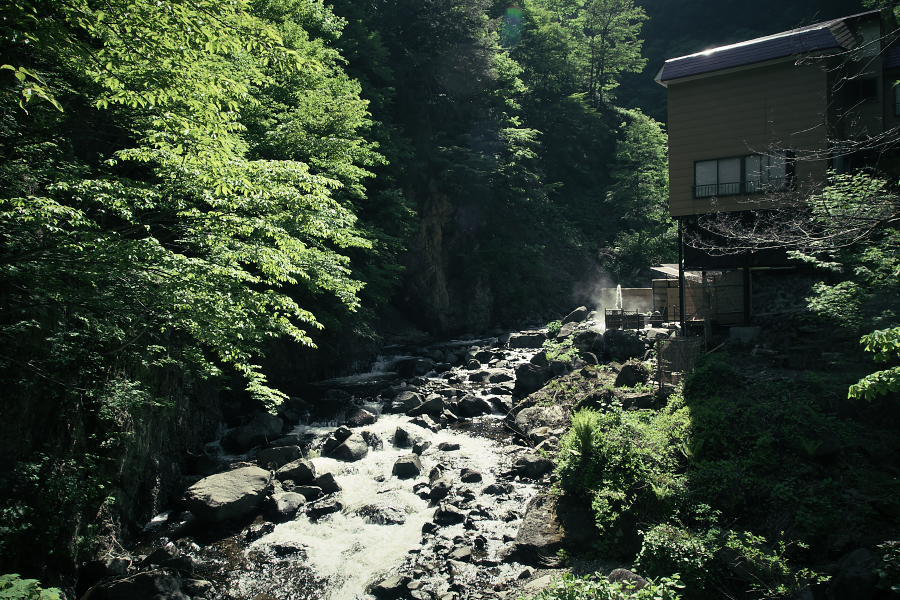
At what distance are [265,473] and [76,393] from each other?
16.8ft

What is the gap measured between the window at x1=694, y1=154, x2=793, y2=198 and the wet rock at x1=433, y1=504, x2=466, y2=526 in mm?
13019

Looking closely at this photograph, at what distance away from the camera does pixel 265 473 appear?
1203 cm

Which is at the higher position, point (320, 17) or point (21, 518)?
point (320, 17)

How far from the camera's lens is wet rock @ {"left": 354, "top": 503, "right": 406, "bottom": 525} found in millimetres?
10938

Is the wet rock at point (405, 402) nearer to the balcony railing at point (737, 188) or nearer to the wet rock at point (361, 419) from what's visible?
the wet rock at point (361, 419)

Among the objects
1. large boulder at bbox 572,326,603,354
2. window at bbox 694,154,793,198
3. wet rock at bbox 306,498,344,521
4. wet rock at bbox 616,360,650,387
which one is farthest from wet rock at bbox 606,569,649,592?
window at bbox 694,154,793,198

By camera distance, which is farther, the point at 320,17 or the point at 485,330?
the point at 485,330

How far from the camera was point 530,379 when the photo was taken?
18656 mm

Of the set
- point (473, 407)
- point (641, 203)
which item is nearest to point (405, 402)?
point (473, 407)

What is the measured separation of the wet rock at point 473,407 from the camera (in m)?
17.9

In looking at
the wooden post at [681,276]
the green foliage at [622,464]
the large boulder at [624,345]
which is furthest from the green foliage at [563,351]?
the green foliage at [622,464]

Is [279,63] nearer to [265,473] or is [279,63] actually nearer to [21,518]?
[21,518]

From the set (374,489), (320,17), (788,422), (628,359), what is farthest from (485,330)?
(788,422)

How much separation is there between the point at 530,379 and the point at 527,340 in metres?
9.20
